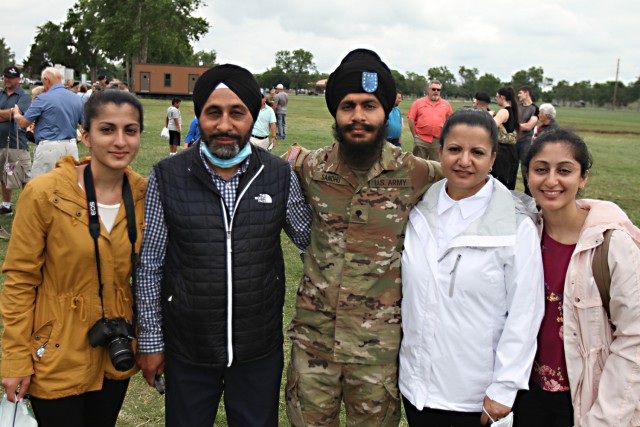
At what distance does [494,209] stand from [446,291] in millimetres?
451

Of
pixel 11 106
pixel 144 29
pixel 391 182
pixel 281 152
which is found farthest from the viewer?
pixel 144 29

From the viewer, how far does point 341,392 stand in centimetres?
281

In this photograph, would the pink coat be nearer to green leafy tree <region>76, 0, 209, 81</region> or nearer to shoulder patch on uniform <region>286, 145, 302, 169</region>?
shoulder patch on uniform <region>286, 145, 302, 169</region>

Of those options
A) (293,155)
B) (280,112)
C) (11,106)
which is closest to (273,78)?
(280,112)

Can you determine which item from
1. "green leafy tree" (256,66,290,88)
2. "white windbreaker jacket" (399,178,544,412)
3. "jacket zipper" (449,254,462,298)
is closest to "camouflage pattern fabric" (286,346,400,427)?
"white windbreaker jacket" (399,178,544,412)

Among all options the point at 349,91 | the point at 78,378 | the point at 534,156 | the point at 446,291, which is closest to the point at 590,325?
the point at 446,291

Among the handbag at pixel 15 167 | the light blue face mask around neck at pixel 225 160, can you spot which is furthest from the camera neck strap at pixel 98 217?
the handbag at pixel 15 167

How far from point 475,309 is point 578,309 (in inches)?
17.4

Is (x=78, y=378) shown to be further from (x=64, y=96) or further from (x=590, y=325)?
(x=64, y=96)

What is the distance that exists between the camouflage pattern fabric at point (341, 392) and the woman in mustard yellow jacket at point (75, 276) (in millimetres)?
860

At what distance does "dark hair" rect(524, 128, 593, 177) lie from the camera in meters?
2.54

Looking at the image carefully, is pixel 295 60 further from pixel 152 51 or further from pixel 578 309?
pixel 578 309

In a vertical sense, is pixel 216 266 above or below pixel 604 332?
above

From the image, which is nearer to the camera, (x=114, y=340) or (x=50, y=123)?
(x=114, y=340)
